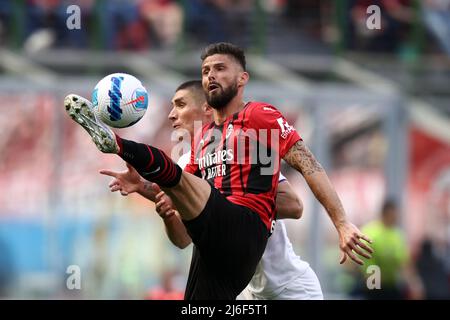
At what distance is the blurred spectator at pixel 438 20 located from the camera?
58.7 ft

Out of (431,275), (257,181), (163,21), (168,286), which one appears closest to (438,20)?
(431,275)

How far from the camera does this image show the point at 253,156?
8188 mm

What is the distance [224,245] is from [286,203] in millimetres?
1140

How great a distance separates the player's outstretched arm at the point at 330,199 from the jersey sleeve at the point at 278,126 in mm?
43

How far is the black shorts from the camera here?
7766 mm

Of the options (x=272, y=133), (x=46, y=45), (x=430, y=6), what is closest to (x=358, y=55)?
(x=430, y=6)

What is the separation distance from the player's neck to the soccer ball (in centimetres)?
83

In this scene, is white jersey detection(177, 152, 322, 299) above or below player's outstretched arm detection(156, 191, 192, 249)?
below

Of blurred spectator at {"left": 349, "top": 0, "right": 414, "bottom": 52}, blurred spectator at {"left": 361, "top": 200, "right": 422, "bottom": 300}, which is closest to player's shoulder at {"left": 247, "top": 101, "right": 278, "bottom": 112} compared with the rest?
blurred spectator at {"left": 361, "top": 200, "right": 422, "bottom": 300}

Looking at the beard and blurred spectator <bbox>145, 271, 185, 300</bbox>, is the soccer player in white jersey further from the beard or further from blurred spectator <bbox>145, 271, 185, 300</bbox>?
blurred spectator <bbox>145, 271, 185, 300</bbox>

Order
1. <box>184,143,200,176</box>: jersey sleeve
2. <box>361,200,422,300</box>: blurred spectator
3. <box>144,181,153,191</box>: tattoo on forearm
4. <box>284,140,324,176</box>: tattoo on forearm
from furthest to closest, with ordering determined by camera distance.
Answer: <box>361,200,422,300</box>: blurred spectator → <box>184,143,200,176</box>: jersey sleeve → <box>144,181,153,191</box>: tattoo on forearm → <box>284,140,324,176</box>: tattoo on forearm

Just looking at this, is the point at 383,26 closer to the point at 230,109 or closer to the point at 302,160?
the point at 230,109

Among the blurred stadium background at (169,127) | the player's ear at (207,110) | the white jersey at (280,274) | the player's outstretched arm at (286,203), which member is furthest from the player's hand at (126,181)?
the blurred stadium background at (169,127)
